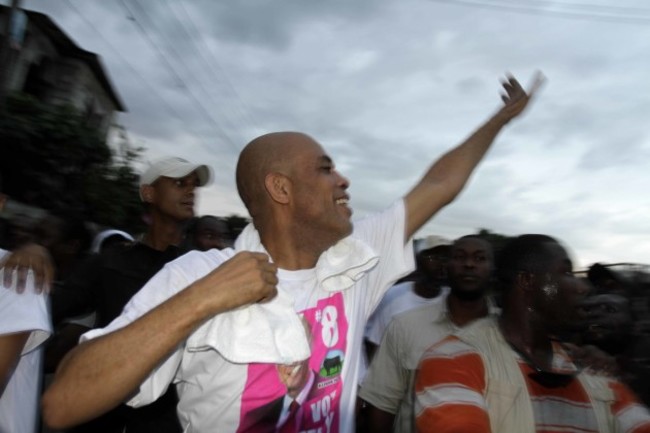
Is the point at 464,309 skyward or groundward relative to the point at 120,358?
skyward

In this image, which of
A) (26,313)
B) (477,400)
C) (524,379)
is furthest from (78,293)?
(524,379)

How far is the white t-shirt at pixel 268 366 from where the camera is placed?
1.61m

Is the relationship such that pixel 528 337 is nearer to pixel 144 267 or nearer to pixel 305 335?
pixel 305 335

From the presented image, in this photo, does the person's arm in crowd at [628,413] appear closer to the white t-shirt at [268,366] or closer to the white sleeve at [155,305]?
the white t-shirt at [268,366]

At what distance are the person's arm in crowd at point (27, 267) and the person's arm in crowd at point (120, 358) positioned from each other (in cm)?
92

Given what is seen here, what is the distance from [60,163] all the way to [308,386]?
12.7 meters

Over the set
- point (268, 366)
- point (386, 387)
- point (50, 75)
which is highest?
point (50, 75)

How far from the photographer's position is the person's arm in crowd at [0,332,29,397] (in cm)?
198

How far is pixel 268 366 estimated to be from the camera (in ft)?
5.50

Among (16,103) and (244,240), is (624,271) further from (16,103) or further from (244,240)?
(16,103)

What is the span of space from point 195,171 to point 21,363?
5.18 ft

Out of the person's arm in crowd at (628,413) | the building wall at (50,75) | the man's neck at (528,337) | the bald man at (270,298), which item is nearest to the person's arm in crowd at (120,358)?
the bald man at (270,298)

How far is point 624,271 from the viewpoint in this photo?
228 inches

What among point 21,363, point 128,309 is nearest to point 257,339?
point 128,309
